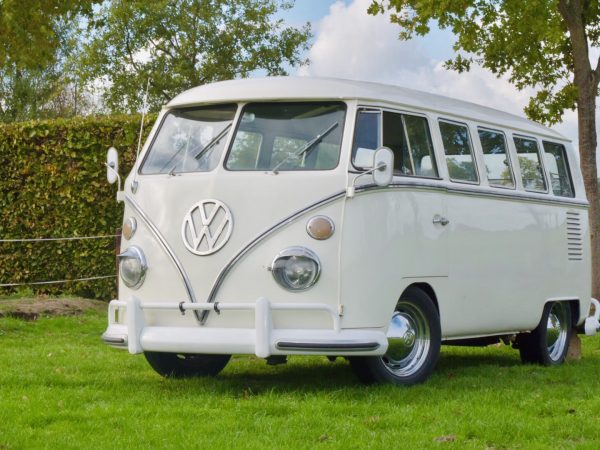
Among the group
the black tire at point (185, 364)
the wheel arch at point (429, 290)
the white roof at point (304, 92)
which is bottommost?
the black tire at point (185, 364)

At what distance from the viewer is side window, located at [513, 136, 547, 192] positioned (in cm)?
1101

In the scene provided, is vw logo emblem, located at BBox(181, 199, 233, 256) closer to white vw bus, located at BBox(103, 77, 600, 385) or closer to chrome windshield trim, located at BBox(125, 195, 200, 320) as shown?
white vw bus, located at BBox(103, 77, 600, 385)

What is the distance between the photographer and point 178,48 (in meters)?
36.6

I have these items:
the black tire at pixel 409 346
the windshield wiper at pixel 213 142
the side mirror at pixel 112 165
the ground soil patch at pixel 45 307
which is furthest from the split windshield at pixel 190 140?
the ground soil patch at pixel 45 307

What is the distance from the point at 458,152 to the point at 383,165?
69.4 inches

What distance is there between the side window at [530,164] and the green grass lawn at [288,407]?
1855 millimetres

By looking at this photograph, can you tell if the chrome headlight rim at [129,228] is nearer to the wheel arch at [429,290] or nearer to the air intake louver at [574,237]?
the wheel arch at [429,290]

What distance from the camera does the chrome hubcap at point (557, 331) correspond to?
450 inches

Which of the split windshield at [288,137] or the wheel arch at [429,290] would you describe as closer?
the split windshield at [288,137]

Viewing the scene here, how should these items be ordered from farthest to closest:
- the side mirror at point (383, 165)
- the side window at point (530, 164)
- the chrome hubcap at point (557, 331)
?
1. the chrome hubcap at point (557, 331)
2. the side window at point (530, 164)
3. the side mirror at point (383, 165)

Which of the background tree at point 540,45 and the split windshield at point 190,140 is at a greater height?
the background tree at point 540,45

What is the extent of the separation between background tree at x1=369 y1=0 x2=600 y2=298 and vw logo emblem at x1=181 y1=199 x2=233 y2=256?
28.5 feet

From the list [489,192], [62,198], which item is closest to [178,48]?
[62,198]

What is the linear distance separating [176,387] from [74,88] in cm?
3682
